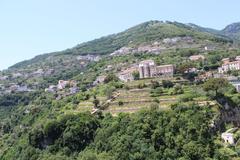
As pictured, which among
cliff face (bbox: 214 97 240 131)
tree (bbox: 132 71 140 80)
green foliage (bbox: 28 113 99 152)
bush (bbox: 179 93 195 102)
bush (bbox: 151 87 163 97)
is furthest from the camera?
tree (bbox: 132 71 140 80)

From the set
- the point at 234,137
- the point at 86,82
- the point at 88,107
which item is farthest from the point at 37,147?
the point at 86,82

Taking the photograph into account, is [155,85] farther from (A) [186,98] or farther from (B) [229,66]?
(B) [229,66]

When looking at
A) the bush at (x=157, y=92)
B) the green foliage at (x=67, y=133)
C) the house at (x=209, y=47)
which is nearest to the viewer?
the green foliage at (x=67, y=133)

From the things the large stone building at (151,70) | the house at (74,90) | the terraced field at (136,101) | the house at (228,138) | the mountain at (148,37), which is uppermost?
the mountain at (148,37)

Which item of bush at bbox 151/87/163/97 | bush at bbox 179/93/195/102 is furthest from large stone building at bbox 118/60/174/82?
bush at bbox 179/93/195/102

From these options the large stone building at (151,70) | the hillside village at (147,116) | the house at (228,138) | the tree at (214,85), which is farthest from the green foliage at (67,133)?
the large stone building at (151,70)

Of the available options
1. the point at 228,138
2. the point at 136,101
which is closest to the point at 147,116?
the point at 228,138

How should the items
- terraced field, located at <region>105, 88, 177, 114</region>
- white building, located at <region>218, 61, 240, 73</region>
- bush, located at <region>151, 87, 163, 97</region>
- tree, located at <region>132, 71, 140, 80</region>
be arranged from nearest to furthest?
terraced field, located at <region>105, 88, 177, 114</region>
bush, located at <region>151, 87, 163, 97</region>
white building, located at <region>218, 61, 240, 73</region>
tree, located at <region>132, 71, 140, 80</region>

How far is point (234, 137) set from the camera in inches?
1768

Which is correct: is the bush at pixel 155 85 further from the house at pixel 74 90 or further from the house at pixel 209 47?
the house at pixel 209 47

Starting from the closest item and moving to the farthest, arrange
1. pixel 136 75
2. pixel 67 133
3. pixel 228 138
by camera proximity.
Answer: pixel 228 138
pixel 67 133
pixel 136 75

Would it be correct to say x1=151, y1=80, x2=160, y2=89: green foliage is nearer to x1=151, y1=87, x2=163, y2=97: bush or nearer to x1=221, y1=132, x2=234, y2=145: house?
x1=151, y1=87, x2=163, y2=97: bush

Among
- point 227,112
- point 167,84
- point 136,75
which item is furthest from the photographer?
point 136,75

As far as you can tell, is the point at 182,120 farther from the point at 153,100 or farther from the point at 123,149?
the point at 153,100
